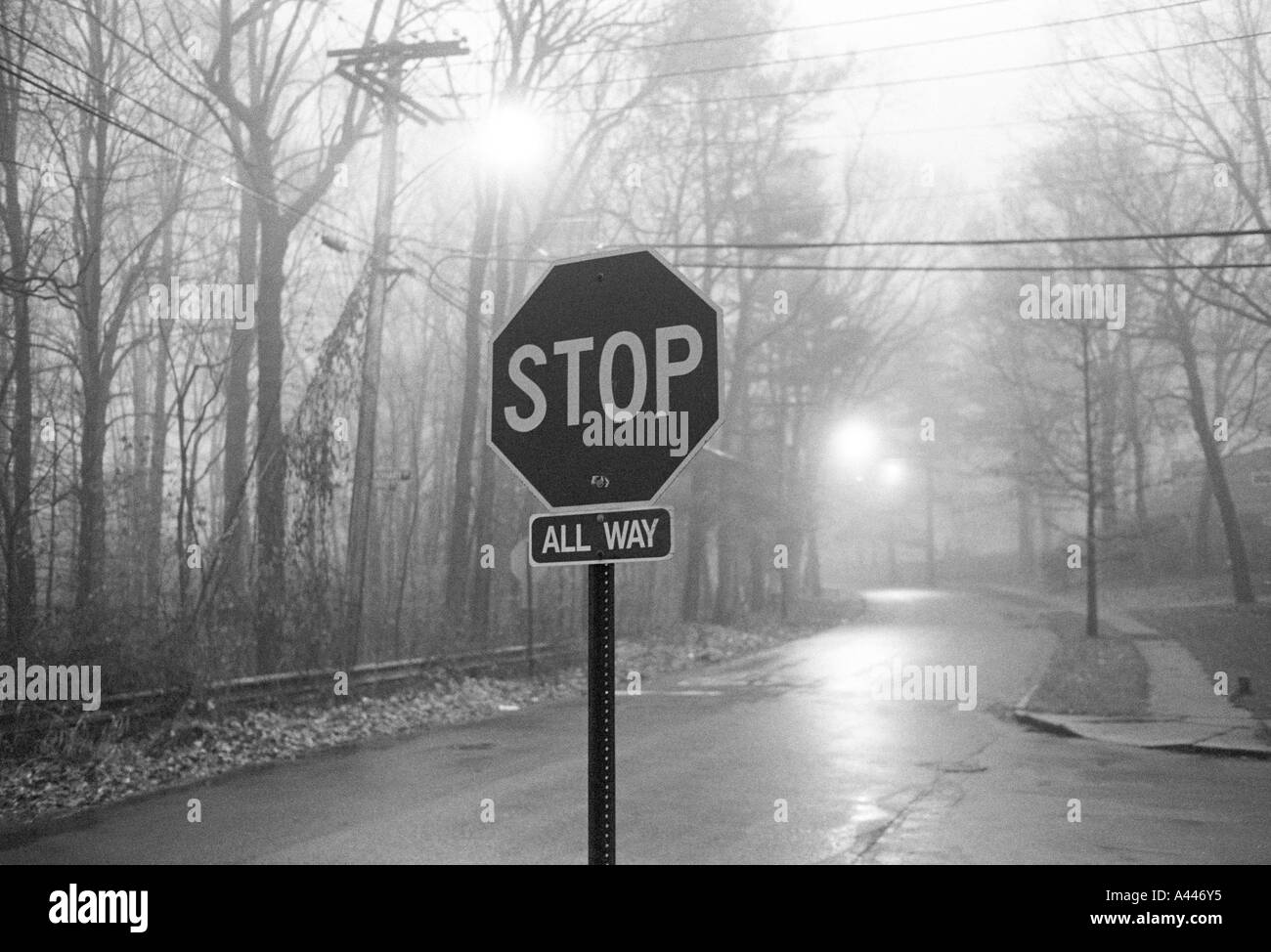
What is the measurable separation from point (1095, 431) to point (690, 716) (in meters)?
31.1

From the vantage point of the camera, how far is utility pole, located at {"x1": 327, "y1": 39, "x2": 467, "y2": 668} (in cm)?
1744

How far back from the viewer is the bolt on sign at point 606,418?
3471 millimetres

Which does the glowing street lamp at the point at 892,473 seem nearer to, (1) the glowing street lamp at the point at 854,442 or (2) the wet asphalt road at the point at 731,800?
(1) the glowing street lamp at the point at 854,442

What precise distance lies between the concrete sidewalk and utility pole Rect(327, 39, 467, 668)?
9629 millimetres

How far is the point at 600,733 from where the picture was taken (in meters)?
3.42

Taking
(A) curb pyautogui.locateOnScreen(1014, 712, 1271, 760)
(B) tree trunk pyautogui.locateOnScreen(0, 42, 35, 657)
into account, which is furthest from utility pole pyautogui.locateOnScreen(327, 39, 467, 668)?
(A) curb pyautogui.locateOnScreen(1014, 712, 1271, 760)

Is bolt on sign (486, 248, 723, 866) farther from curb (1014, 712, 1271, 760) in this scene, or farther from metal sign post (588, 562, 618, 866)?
curb (1014, 712, 1271, 760)

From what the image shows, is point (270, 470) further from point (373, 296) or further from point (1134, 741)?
point (1134, 741)

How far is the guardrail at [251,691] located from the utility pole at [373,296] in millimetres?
767

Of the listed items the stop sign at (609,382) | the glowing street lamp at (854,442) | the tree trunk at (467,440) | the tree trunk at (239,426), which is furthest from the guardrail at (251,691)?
the glowing street lamp at (854,442)
